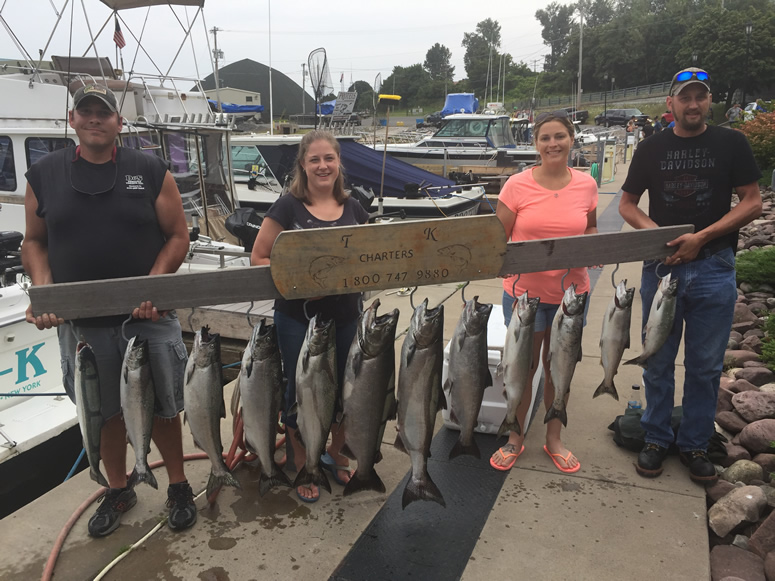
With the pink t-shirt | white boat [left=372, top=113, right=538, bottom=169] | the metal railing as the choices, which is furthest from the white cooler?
the metal railing

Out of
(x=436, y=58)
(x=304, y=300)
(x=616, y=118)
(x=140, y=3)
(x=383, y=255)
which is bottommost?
(x=304, y=300)

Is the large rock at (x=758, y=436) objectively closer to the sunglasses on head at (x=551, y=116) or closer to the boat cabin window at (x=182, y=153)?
the sunglasses on head at (x=551, y=116)

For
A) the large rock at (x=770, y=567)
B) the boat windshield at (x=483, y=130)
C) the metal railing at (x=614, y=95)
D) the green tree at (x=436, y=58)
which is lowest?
the large rock at (x=770, y=567)

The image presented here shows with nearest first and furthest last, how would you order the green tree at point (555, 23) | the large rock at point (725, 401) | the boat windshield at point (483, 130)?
the large rock at point (725, 401), the boat windshield at point (483, 130), the green tree at point (555, 23)

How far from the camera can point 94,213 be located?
8.91ft

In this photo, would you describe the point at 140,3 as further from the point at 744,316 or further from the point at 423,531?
the point at 744,316

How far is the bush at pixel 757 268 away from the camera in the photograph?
6.76m

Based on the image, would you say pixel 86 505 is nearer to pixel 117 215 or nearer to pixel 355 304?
pixel 117 215

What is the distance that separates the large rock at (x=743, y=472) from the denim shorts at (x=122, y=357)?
3232mm

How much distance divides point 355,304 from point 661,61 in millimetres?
83230

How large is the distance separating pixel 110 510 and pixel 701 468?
3.33 m

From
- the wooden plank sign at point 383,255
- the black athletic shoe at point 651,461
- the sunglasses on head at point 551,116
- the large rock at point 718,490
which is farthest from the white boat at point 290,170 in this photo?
the wooden plank sign at point 383,255

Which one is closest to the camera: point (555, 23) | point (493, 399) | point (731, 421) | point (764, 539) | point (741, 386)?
point (764, 539)

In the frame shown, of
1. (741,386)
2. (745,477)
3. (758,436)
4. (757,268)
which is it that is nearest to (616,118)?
(757,268)
